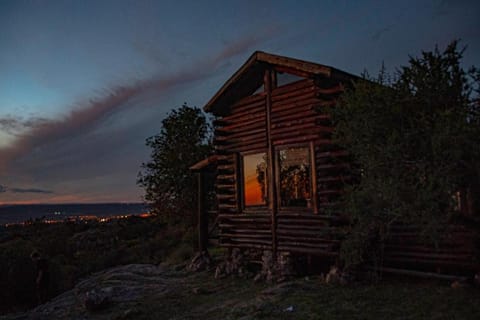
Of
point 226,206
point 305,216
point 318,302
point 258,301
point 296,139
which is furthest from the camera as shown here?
point 226,206

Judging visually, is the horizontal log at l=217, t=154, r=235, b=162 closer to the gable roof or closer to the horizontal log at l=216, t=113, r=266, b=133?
the horizontal log at l=216, t=113, r=266, b=133

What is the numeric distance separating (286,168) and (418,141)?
6.24 m

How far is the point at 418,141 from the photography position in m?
7.50

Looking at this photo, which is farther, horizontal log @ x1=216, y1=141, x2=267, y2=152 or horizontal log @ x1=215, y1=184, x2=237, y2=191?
Answer: horizontal log @ x1=215, y1=184, x2=237, y2=191

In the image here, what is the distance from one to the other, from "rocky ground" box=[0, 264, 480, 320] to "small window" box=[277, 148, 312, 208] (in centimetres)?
246

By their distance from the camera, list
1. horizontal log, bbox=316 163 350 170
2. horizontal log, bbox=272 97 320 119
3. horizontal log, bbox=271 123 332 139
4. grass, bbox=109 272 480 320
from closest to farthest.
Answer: grass, bbox=109 272 480 320, horizontal log, bbox=316 163 350 170, horizontal log, bbox=271 123 332 139, horizontal log, bbox=272 97 320 119

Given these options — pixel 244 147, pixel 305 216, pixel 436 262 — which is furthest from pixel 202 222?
pixel 436 262

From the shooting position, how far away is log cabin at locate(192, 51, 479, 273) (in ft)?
37.0

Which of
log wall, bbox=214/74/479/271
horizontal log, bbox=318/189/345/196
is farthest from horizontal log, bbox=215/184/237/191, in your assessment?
horizontal log, bbox=318/189/345/196

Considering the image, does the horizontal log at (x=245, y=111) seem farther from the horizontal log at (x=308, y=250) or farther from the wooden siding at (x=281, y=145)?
the horizontal log at (x=308, y=250)

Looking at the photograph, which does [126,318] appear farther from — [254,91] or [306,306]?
[254,91]

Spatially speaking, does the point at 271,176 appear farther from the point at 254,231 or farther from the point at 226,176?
the point at 226,176

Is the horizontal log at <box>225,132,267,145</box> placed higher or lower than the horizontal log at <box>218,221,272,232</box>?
higher

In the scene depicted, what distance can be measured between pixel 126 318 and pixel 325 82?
28.2 feet
